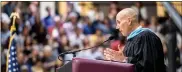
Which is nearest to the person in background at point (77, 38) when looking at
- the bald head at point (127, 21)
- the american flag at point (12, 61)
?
the american flag at point (12, 61)

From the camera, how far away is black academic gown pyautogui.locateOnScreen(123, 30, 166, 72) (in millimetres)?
4762

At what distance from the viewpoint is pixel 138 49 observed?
15.9 ft

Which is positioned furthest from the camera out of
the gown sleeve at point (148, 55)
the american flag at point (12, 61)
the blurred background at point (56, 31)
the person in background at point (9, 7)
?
the blurred background at point (56, 31)

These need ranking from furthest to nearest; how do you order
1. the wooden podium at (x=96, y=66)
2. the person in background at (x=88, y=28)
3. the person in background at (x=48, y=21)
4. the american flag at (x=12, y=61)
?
the person in background at (x=88, y=28) < the person in background at (x=48, y=21) < the american flag at (x=12, y=61) < the wooden podium at (x=96, y=66)

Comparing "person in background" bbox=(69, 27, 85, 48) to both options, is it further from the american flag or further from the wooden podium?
the wooden podium

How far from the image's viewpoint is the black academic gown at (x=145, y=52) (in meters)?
4.76

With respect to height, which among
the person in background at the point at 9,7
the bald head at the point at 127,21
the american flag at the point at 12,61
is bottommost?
the american flag at the point at 12,61

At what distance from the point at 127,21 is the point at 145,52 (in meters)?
0.34

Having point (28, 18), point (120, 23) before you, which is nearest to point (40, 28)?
point (28, 18)

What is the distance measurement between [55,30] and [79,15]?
92 cm

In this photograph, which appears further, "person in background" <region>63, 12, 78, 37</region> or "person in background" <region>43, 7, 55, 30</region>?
"person in background" <region>63, 12, 78, 37</region>

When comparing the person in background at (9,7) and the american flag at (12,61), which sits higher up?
the person in background at (9,7)

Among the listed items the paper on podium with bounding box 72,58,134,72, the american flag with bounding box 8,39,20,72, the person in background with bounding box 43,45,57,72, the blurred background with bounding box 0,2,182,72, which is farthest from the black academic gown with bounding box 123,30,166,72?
the person in background with bounding box 43,45,57,72

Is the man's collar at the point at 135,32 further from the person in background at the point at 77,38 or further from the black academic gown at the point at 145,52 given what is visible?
the person in background at the point at 77,38
